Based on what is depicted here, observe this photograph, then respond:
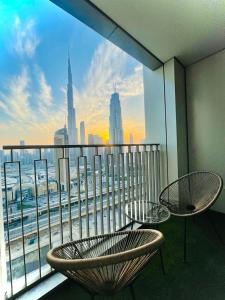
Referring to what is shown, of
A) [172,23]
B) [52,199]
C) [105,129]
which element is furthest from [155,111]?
[52,199]

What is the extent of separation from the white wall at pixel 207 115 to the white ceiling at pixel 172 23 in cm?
27

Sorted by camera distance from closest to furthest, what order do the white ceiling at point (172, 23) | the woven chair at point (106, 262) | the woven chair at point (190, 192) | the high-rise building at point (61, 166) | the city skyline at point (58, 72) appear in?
the woven chair at point (106, 262)
the high-rise building at point (61, 166)
the white ceiling at point (172, 23)
the woven chair at point (190, 192)
the city skyline at point (58, 72)

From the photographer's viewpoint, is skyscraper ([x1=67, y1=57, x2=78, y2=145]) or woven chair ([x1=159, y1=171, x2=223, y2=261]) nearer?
skyscraper ([x1=67, y1=57, x2=78, y2=145])

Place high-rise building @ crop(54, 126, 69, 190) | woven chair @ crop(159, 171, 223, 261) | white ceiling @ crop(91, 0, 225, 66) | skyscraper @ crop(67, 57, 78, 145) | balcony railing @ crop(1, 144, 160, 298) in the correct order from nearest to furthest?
1. balcony railing @ crop(1, 144, 160, 298)
2. high-rise building @ crop(54, 126, 69, 190)
3. skyscraper @ crop(67, 57, 78, 145)
4. white ceiling @ crop(91, 0, 225, 66)
5. woven chair @ crop(159, 171, 223, 261)

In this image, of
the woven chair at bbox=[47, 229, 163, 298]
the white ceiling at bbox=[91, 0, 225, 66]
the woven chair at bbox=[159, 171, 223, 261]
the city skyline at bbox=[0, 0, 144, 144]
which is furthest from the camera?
the city skyline at bbox=[0, 0, 144, 144]

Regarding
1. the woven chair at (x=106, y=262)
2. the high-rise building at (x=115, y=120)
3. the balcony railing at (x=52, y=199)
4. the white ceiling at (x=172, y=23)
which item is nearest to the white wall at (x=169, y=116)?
the white ceiling at (x=172, y=23)

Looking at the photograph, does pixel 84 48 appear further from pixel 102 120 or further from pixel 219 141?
pixel 219 141

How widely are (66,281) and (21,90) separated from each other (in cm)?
209

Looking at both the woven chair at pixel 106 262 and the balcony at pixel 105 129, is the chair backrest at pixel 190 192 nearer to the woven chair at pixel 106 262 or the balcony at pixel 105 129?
the balcony at pixel 105 129

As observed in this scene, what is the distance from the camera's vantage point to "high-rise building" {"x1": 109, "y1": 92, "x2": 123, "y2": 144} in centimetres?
255

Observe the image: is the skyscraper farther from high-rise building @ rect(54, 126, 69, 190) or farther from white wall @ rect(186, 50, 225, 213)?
white wall @ rect(186, 50, 225, 213)

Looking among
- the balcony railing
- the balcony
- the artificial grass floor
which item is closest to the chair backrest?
the balcony

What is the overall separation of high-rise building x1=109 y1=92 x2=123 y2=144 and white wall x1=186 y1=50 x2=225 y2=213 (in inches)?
43.4

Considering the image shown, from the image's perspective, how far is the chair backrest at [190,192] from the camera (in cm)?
209
